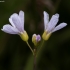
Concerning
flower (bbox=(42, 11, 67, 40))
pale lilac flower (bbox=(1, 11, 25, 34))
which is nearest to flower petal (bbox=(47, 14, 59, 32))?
flower (bbox=(42, 11, 67, 40))

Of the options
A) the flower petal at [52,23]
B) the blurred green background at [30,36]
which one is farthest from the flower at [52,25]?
the blurred green background at [30,36]

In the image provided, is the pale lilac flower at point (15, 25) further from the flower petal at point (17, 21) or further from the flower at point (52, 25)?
the flower at point (52, 25)

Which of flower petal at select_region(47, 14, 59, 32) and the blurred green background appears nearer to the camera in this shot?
flower petal at select_region(47, 14, 59, 32)

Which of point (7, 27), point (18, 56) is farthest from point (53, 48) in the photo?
point (7, 27)

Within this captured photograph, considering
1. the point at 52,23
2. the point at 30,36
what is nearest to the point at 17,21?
the point at 52,23

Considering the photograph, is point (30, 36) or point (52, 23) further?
point (30, 36)

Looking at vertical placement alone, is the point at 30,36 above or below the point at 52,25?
above

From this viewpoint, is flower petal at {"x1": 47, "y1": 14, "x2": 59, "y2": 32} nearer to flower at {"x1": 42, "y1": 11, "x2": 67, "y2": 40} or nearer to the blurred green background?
flower at {"x1": 42, "y1": 11, "x2": 67, "y2": 40}

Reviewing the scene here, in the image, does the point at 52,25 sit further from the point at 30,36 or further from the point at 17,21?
the point at 30,36

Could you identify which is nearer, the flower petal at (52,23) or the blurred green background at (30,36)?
the flower petal at (52,23)
